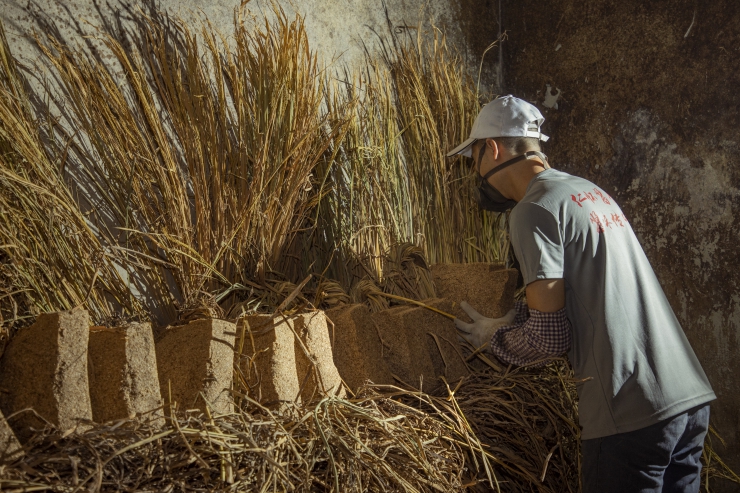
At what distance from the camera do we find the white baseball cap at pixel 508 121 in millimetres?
1681

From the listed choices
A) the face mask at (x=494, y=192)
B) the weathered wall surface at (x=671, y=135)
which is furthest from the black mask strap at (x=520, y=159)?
the weathered wall surface at (x=671, y=135)

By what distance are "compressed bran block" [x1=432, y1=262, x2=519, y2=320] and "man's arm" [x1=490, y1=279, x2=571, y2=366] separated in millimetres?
269

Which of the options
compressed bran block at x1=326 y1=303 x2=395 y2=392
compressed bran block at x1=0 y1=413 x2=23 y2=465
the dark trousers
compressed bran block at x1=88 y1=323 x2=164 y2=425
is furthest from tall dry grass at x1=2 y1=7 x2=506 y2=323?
the dark trousers

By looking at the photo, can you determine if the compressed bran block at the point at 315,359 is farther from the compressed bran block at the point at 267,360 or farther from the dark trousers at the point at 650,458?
the dark trousers at the point at 650,458

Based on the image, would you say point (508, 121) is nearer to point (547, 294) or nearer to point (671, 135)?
point (547, 294)

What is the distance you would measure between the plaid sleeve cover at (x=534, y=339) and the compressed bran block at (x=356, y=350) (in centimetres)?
28

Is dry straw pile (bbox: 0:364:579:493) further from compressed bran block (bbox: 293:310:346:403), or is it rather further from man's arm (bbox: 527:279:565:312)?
man's arm (bbox: 527:279:565:312)

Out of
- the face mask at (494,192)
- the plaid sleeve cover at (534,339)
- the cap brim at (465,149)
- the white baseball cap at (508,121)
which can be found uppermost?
the white baseball cap at (508,121)

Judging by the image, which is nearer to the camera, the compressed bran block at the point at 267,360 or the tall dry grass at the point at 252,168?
the compressed bran block at the point at 267,360

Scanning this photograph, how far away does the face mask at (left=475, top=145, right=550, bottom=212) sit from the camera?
1.67m

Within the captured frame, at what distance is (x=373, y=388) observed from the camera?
1509mm

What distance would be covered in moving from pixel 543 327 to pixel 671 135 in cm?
129

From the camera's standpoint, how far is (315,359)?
4.70 ft

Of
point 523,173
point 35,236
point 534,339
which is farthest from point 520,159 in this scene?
point 35,236
